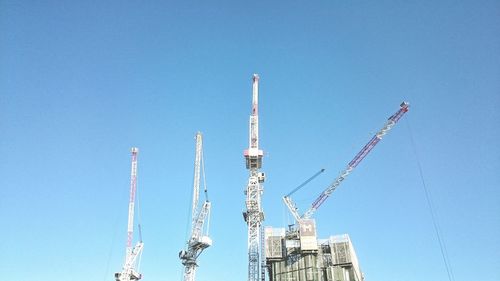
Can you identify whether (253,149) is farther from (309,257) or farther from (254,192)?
(309,257)

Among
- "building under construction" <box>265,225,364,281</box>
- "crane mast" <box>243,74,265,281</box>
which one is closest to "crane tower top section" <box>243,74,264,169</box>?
"crane mast" <box>243,74,265,281</box>

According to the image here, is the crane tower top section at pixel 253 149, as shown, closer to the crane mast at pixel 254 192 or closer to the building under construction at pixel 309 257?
the crane mast at pixel 254 192

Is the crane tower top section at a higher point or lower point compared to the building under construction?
higher

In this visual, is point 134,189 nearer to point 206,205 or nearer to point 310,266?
point 206,205

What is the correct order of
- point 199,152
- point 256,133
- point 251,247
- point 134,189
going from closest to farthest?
point 251,247, point 256,133, point 199,152, point 134,189

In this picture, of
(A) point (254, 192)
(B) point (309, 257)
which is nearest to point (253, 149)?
(A) point (254, 192)

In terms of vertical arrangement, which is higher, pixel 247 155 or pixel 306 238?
pixel 247 155

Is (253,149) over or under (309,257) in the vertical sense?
over

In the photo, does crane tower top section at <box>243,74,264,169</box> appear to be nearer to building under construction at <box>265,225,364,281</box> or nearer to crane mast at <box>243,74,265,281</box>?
crane mast at <box>243,74,265,281</box>

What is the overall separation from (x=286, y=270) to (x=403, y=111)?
189ft

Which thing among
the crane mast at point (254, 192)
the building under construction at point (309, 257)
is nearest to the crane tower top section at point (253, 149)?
the crane mast at point (254, 192)

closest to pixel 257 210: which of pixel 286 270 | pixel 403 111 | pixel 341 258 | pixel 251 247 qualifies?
pixel 251 247

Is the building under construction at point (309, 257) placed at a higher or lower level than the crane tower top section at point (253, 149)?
lower

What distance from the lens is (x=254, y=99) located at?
135375mm
